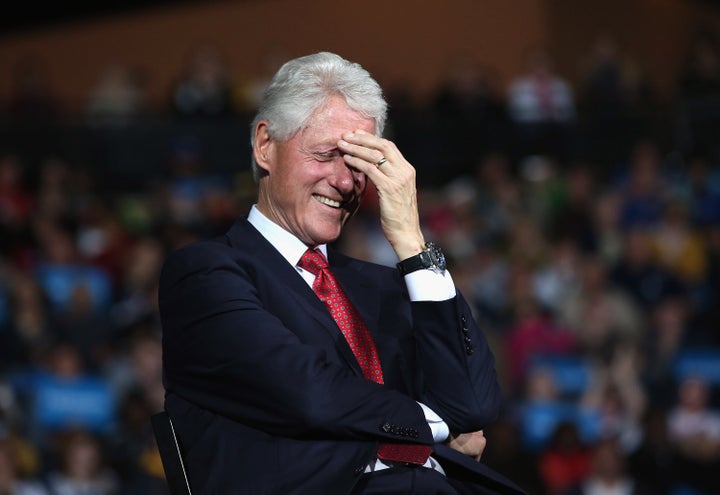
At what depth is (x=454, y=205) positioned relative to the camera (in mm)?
11859

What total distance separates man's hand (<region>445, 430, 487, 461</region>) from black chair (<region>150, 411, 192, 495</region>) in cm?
58

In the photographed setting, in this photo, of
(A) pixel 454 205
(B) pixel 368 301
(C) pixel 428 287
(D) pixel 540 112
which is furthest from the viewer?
(D) pixel 540 112

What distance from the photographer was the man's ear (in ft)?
9.53

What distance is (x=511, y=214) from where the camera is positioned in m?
11.5

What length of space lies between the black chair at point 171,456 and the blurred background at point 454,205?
4456 millimetres

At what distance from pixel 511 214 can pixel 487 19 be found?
502 cm

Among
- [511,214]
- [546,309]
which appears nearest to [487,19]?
[511,214]

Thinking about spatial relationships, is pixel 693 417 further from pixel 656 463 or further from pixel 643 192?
pixel 643 192

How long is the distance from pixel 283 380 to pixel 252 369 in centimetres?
7

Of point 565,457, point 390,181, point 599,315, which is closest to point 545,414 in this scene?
point 565,457

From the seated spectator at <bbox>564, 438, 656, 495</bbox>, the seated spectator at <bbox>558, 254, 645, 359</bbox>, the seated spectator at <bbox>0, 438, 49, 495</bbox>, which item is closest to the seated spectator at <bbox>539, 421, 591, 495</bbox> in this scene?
the seated spectator at <bbox>564, 438, 656, 495</bbox>

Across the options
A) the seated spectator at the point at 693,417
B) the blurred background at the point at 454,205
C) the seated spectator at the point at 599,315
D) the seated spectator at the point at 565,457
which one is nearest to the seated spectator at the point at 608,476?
the blurred background at the point at 454,205

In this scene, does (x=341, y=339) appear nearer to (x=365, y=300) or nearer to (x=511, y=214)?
(x=365, y=300)

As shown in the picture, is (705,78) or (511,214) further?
(705,78)
